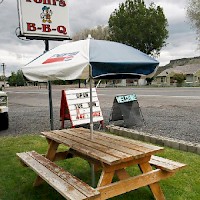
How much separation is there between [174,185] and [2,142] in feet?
15.2

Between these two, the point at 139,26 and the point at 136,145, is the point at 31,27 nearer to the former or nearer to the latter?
the point at 136,145

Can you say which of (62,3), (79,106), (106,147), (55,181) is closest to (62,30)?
(62,3)

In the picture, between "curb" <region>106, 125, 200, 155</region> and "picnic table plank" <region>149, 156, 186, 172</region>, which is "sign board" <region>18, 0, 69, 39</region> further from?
"picnic table plank" <region>149, 156, 186, 172</region>

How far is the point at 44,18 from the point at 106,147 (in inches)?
200

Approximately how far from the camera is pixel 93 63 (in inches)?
120

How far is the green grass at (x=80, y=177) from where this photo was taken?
13.0 ft

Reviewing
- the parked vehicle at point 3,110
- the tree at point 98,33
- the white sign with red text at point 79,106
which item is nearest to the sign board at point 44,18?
the white sign with red text at point 79,106

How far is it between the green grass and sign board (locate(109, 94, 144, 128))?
2.75 meters

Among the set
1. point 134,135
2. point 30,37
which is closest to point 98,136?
point 134,135

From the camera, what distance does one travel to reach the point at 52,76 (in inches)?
135

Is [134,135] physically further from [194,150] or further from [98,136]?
[98,136]

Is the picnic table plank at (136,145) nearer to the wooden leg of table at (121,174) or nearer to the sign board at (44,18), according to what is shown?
the wooden leg of table at (121,174)

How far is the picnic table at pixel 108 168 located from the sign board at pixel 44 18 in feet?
13.5

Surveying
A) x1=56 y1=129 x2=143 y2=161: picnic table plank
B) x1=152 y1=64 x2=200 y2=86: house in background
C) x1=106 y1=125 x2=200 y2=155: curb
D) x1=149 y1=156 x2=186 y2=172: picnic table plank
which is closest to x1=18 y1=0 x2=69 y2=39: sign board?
x1=106 y1=125 x2=200 y2=155: curb
